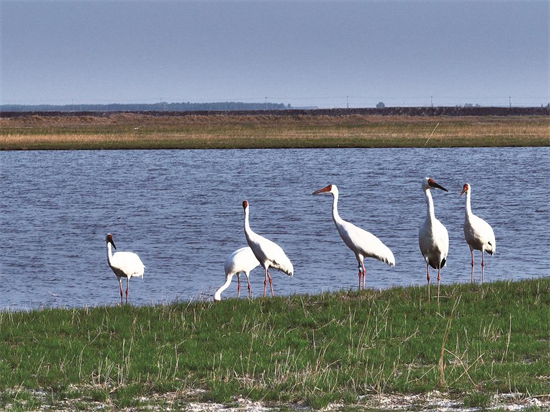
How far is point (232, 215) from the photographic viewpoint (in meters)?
29.8

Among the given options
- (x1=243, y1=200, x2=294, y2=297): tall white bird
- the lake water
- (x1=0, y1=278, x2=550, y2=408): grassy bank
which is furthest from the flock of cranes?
(x1=0, y1=278, x2=550, y2=408): grassy bank

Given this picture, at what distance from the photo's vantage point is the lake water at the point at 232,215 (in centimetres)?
1834

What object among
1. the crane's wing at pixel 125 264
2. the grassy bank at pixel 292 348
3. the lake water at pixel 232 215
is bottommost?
the lake water at pixel 232 215

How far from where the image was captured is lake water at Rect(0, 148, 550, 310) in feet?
60.2

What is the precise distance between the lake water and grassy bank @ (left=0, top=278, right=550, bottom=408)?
3980 mm

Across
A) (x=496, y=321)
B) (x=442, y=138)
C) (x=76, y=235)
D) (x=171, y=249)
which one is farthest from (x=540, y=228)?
(x=442, y=138)

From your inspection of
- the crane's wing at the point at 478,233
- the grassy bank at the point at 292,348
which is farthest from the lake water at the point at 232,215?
the grassy bank at the point at 292,348

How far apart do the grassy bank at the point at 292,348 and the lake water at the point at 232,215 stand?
13.1 feet

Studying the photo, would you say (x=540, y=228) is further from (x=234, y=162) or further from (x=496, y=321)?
(x=234, y=162)

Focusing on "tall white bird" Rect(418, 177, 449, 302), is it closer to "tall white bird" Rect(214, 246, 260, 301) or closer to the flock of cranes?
the flock of cranes

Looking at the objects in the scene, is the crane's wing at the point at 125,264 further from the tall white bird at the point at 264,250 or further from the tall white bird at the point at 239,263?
the tall white bird at the point at 264,250

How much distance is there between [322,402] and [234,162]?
141ft

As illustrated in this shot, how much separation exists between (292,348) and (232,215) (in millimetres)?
19489

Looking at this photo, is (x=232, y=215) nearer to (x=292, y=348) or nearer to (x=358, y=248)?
(x=358, y=248)
